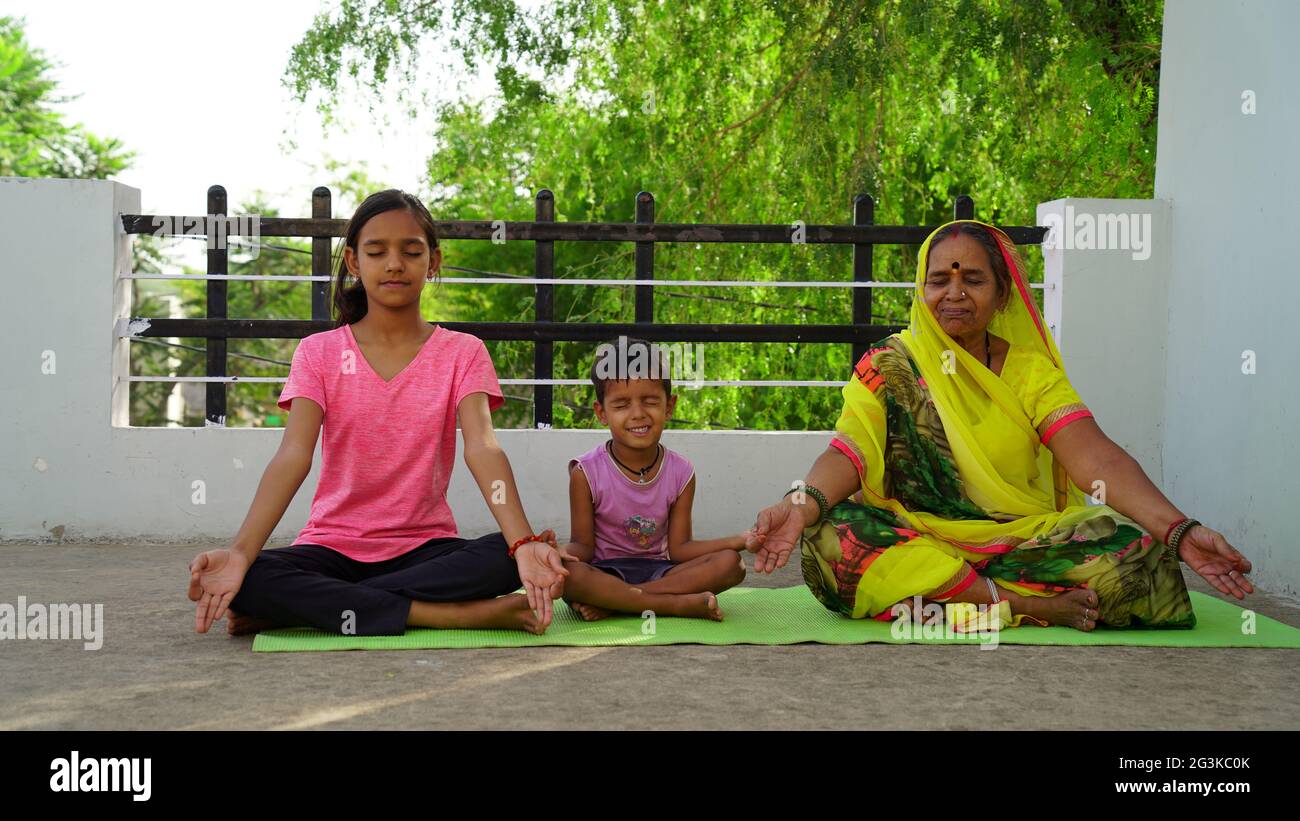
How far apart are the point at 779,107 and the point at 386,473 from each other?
18.4ft

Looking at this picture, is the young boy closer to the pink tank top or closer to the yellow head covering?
the pink tank top

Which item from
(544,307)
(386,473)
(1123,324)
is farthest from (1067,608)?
(544,307)

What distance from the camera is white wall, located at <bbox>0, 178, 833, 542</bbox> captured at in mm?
5457

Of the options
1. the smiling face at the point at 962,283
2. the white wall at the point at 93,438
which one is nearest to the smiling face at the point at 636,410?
the smiling face at the point at 962,283

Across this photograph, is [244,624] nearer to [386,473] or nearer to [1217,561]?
[386,473]

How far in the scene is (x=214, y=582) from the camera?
128 inches

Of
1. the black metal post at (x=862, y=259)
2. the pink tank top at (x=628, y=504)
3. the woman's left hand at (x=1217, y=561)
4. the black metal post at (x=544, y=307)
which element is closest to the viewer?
the woman's left hand at (x=1217, y=561)

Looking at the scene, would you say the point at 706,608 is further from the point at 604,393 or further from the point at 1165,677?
the point at 1165,677

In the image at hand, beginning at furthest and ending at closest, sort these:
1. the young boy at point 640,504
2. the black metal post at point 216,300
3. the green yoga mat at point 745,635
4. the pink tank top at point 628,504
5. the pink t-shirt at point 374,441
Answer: the black metal post at point 216,300
the pink tank top at point 628,504
the young boy at point 640,504
the pink t-shirt at point 374,441
the green yoga mat at point 745,635

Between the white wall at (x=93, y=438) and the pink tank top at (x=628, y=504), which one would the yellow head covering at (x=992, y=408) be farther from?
the white wall at (x=93, y=438)

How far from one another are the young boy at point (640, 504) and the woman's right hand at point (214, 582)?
3.38ft

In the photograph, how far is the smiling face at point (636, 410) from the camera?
3.97 meters

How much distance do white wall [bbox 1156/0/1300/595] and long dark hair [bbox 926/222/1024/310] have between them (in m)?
1.27

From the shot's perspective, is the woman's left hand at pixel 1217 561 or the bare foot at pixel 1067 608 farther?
the bare foot at pixel 1067 608
